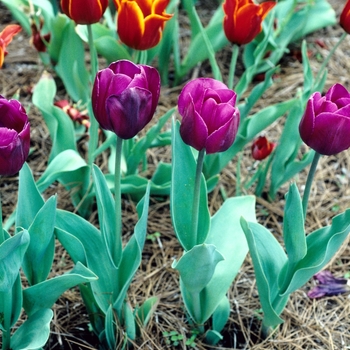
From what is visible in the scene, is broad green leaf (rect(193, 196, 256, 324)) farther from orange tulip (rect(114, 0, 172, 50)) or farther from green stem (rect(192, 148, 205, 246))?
orange tulip (rect(114, 0, 172, 50))

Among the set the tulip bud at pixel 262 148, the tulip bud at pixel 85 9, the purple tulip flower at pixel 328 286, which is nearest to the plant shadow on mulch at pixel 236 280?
the purple tulip flower at pixel 328 286

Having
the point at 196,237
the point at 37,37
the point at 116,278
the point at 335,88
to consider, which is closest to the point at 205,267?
the point at 196,237

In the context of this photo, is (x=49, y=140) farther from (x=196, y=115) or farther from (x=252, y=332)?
(x=196, y=115)

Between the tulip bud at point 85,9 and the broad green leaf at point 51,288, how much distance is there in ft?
1.90

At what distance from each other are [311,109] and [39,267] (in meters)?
0.69

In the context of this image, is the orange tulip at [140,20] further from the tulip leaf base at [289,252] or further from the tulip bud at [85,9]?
the tulip leaf base at [289,252]

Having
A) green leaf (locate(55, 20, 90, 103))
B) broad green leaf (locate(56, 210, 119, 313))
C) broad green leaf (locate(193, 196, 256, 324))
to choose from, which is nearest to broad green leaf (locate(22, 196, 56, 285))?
broad green leaf (locate(56, 210, 119, 313))

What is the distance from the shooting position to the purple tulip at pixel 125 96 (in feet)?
3.35

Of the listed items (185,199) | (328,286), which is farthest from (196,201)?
(328,286)

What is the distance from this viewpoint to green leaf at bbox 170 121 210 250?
1274 millimetres

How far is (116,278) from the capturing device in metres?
1.32

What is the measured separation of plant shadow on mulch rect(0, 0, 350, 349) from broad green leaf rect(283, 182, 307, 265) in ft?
1.07

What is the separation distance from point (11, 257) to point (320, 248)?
66cm

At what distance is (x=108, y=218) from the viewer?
130cm
